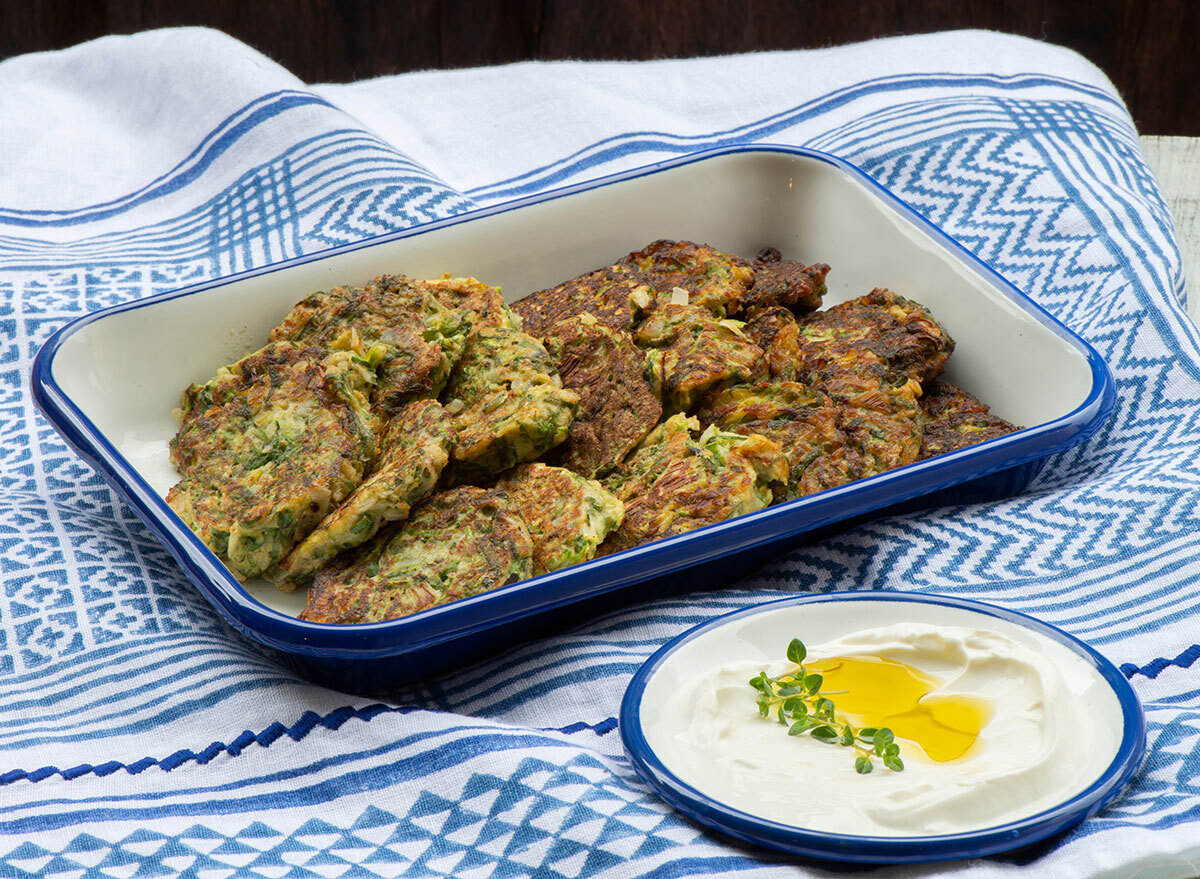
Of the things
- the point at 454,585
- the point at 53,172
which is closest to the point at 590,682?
the point at 454,585

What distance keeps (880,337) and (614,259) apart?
873mm

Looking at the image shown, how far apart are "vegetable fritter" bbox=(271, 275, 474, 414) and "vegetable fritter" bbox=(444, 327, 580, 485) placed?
0.07 meters

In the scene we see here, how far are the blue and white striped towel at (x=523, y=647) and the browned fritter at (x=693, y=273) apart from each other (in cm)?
75

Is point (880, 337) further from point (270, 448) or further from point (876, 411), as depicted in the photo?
point (270, 448)

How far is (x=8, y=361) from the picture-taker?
3703mm

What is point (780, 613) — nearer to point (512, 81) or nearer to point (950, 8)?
point (512, 81)

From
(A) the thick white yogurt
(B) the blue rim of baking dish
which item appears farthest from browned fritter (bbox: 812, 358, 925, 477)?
(A) the thick white yogurt

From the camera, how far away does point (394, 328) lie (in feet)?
10.3

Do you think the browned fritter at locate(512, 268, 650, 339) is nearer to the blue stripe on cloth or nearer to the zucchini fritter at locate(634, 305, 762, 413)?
the zucchini fritter at locate(634, 305, 762, 413)

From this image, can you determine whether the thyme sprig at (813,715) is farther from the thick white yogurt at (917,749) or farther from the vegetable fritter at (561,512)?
the vegetable fritter at (561,512)

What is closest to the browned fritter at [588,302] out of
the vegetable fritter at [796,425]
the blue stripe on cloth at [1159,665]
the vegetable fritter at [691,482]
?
the vegetable fritter at [796,425]

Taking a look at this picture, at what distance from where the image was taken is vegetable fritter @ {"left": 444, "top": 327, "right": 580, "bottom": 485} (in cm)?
280

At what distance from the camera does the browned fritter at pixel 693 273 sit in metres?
3.39

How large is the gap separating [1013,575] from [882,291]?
0.86 metres
